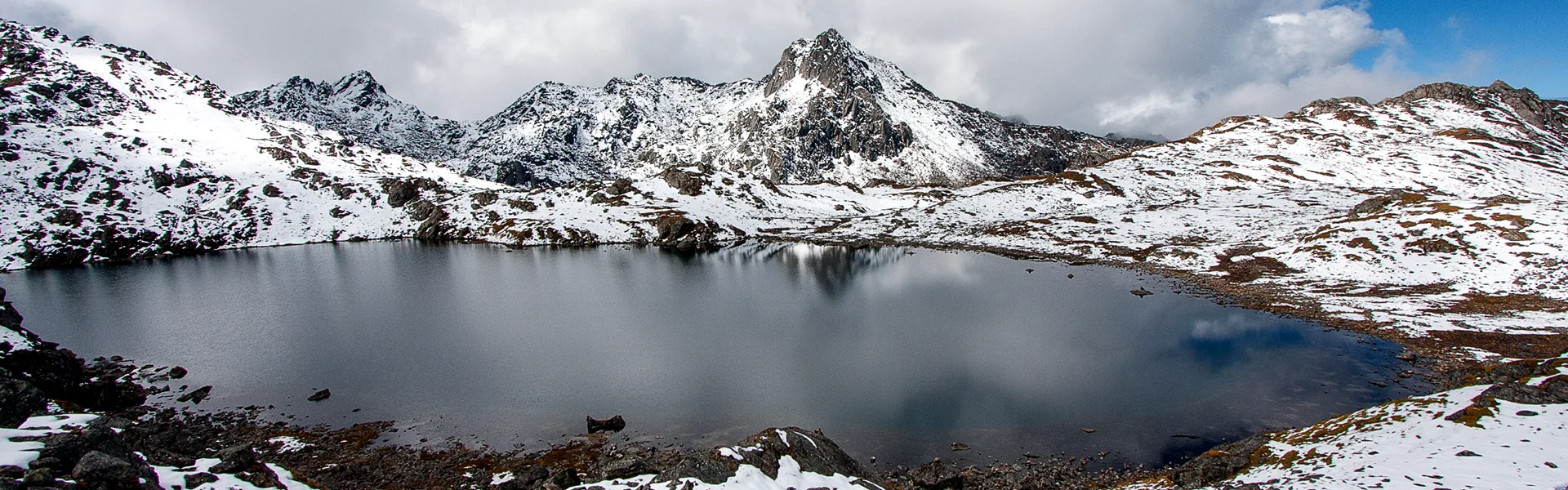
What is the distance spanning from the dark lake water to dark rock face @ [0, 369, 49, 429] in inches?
421

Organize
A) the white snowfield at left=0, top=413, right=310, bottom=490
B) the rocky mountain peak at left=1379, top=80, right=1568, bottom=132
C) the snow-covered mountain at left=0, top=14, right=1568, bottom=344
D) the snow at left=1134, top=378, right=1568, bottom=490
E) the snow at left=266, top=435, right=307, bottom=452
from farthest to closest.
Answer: the rocky mountain peak at left=1379, top=80, right=1568, bottom=132
the snow-covered mountain at left=0, top=14, right=1568, bottom=344
the snow at left=266, top=435, right=307, bottom=452
the snow at left=1134, top=378, right=1568, bottom=490
the white snowfield at left=0, top=413, right=310, bottom=490

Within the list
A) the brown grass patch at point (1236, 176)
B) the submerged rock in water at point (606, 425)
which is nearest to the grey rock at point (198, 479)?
the submerged rock in water at point (606, 425)

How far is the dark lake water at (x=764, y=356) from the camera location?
30.3 meters

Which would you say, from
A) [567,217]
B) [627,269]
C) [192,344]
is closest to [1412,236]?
[627,269]

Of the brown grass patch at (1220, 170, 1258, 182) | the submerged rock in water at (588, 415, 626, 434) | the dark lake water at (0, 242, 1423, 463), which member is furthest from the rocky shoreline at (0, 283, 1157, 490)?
the brown grass patch at (1220, 170, 1258, 182)

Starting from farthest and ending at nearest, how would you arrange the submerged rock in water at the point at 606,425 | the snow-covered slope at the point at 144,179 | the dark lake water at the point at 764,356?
the snow-covered slope at the point at 144,179
the dark lake water at the point at 764,356
the submerged rock in water at the point at 606,425

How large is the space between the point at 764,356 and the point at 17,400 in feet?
106

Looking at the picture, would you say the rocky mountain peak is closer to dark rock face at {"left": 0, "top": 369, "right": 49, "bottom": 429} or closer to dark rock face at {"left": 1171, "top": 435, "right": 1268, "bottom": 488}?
dark rock face at {"left": 1171, "top": 435, "right": 1268, "bottom": 488}

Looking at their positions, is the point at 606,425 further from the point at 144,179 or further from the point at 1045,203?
the point at 144,179

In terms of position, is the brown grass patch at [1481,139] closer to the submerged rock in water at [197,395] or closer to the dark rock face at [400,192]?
the submerged rock in water at [197,395]

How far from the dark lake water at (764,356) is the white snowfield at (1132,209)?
892 centimetres

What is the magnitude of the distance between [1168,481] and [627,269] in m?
77.2

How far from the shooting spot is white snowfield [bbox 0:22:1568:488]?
47750mm

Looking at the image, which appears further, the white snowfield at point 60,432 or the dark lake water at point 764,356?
the dark lake water at point 764,356
